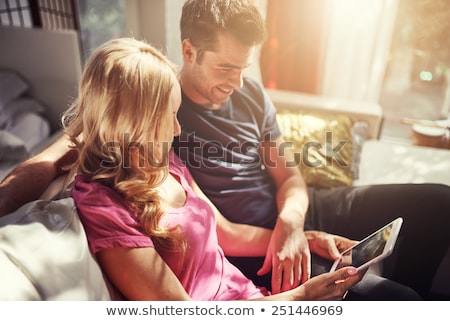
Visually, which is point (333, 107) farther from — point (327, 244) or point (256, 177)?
point (327, 244)

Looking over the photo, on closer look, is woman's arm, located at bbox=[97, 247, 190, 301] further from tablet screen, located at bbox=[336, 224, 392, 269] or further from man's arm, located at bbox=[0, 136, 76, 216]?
tablet screen, located at bbox=[336, 224, 392, 269]

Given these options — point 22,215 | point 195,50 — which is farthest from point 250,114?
point 22,215

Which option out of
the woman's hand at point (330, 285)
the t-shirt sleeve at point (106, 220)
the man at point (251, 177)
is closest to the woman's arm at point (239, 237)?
the man at point (251, 177)

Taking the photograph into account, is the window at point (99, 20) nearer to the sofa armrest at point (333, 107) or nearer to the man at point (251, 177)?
the man at point (251, 177)

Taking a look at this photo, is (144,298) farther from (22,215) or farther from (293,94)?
(293,94)

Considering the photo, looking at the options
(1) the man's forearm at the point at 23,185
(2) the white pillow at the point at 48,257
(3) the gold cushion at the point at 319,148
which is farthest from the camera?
(3) the gold cushion at the point at 319,148

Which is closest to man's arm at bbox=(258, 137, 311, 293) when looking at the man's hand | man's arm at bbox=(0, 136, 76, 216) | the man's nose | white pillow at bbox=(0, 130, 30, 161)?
the man's hand

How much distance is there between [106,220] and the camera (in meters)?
0.76

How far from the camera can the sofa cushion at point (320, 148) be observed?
1280 mm

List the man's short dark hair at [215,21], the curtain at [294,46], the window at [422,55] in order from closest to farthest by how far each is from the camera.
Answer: the man's short dark hair at [215,21]
the curtain at [294,46]
the window at [422,55]

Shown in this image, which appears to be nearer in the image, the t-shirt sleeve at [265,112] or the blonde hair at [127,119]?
the blonde hair at [127,119]

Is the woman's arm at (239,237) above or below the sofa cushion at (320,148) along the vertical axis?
below

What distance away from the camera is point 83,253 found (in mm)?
758

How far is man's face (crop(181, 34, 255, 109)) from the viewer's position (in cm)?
99
